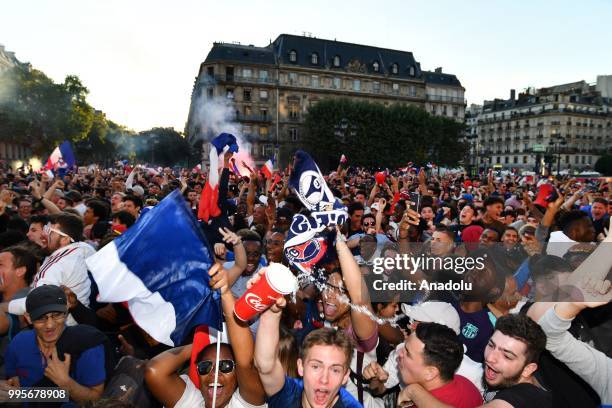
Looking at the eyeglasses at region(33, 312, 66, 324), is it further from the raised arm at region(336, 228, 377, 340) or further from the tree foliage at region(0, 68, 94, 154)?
the tree foliage at region(0, 68, 94, 154)

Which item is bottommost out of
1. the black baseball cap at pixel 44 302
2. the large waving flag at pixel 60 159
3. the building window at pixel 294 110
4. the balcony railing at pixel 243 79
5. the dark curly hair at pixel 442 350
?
the dark curly hair at pixel 442 350

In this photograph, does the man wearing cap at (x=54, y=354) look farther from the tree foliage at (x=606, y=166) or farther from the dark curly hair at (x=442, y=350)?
the tree foliage at (x=606, y=166)

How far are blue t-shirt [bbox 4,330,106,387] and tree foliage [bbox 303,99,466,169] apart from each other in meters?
47.2

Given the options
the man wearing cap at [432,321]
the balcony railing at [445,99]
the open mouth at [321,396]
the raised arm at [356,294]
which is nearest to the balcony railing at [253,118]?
the balcony railing at [445,99]

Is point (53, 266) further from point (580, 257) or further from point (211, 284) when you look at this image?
point (580, 257)

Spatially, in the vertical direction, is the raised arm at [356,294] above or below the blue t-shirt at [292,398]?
above

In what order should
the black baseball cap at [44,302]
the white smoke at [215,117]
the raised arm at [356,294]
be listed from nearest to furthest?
the black baseball cap at [44,302], the raised arm at [356,294], the white smoke at [215,117]

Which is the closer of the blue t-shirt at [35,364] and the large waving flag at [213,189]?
the blue t-shirt at [35,364]

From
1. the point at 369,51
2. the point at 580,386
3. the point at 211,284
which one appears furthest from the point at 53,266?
the point at 369,51

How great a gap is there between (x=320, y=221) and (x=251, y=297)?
1807mm

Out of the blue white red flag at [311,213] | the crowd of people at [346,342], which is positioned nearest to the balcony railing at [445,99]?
the blue white red flag at [311,213]

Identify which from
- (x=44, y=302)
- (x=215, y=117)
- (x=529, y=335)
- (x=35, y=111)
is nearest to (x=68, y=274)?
(x=44, y=302)

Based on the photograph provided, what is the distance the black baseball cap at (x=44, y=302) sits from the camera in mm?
2858

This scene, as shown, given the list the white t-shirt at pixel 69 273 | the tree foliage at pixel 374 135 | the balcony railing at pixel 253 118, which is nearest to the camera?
the white t-shirt at pixel 69 273
